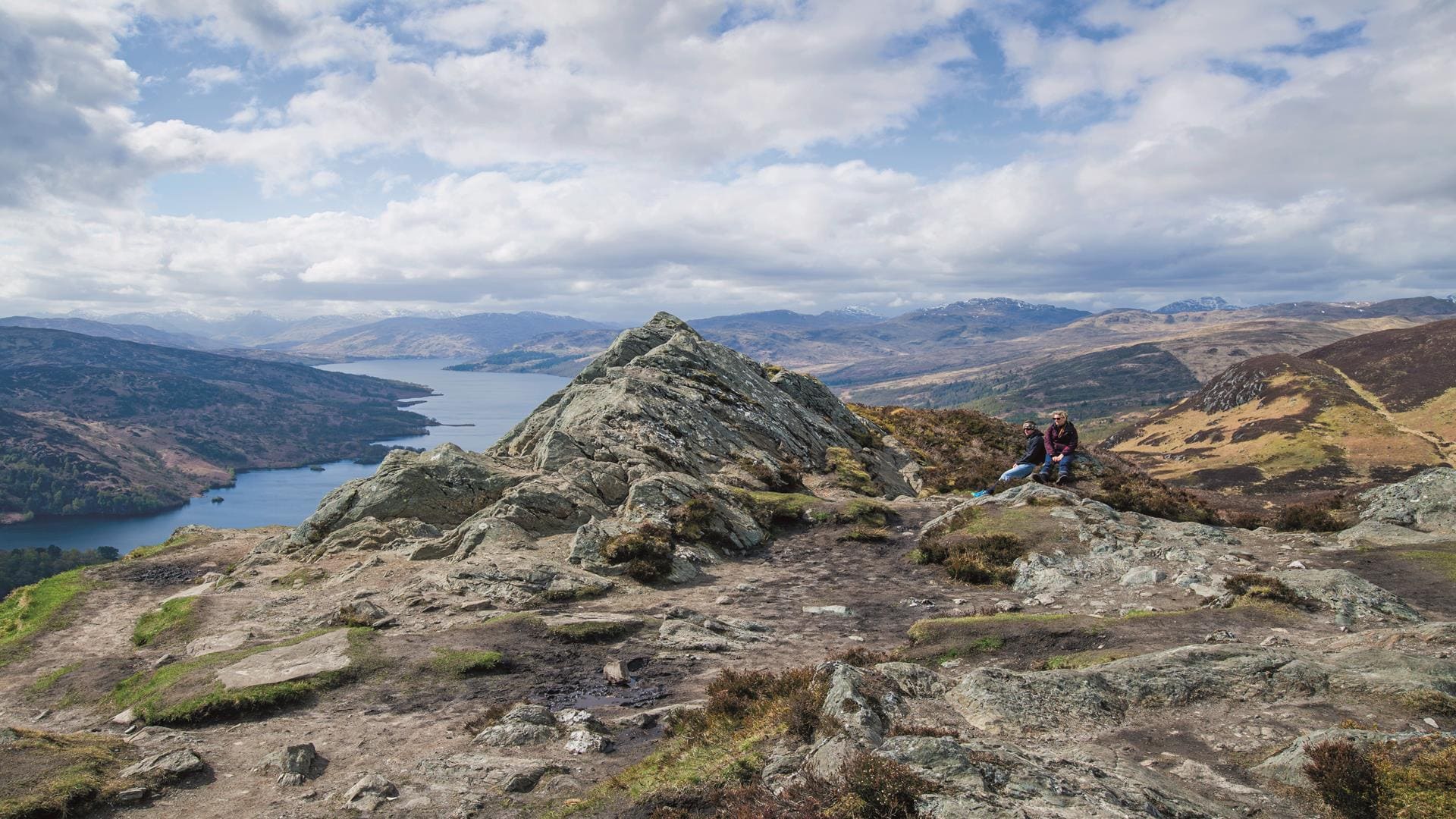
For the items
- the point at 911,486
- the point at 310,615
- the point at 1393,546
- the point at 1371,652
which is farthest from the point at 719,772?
the point at 911,486

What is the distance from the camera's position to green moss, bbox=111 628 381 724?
526 inches

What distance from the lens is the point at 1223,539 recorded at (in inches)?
857

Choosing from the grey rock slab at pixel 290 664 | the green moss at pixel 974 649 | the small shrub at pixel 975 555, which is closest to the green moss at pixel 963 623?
the green moss at pixel 974 649

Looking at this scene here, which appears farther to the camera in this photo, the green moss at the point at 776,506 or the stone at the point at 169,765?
the green moss at the point at 776,506

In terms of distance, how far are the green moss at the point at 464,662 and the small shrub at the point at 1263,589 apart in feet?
60.3

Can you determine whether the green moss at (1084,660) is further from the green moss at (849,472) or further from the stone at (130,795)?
the green moss at (849,472)

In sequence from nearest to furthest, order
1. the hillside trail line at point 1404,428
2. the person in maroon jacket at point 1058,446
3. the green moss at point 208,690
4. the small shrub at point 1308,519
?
the green moss at point 208,690 → the small shrub at point 1308,519 → the person in maroon jacket at point 1058,446 → the hillside trail line at point 1404,428

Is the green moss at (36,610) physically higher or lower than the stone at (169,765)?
lower

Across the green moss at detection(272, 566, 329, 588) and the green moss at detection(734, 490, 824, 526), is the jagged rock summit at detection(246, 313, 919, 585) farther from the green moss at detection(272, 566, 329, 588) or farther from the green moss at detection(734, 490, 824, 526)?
the green moss at detection(272, 566, 329, 588)

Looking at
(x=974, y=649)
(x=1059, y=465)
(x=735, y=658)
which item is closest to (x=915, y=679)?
(x=974, y=649)

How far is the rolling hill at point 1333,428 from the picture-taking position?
5212 inches

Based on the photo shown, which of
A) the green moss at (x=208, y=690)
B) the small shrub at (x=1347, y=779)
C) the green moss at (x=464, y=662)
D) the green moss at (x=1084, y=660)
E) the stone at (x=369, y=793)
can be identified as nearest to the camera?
the small shrub at (x=1347, y=779)

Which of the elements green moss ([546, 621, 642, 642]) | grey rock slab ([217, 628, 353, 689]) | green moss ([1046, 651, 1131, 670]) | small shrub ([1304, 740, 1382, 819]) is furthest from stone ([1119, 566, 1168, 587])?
grey rock slab ([217, 628, 353, 689])

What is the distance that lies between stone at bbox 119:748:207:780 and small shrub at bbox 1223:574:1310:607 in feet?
73.5
